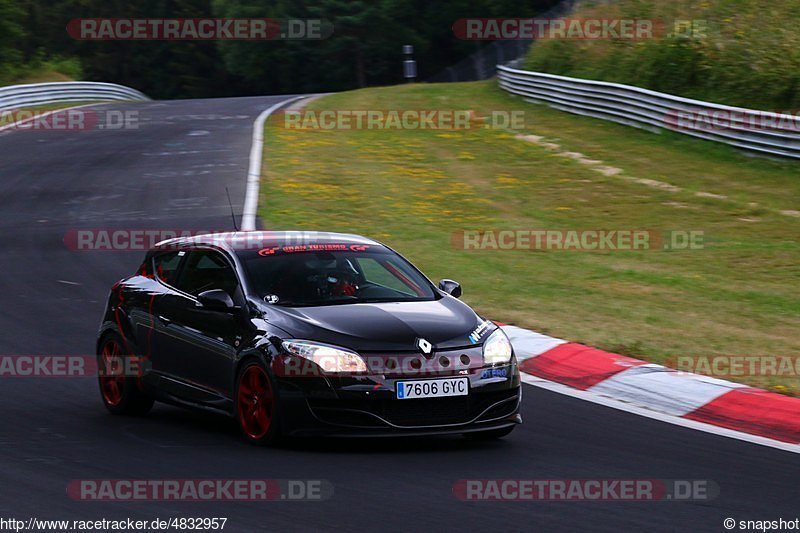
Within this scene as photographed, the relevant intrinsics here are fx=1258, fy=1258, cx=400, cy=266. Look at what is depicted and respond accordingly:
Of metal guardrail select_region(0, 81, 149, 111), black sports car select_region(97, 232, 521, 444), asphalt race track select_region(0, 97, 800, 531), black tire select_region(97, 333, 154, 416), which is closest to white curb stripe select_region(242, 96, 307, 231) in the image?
asphalt race track select_region(0, 97, 800, 531)

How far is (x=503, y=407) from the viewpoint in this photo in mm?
7820

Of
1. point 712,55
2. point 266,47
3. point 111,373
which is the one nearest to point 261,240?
point 111,373

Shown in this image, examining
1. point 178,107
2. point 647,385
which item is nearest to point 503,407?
point 647,385

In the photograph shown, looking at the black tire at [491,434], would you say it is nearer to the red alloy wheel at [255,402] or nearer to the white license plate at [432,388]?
the white license plate at [432,388]

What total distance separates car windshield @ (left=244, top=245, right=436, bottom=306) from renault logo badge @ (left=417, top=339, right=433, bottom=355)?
0.82m

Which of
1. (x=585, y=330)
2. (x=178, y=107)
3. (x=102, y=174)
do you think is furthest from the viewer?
(x=178, y=107)

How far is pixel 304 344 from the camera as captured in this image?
754 cm

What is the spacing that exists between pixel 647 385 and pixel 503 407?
5.87 feet

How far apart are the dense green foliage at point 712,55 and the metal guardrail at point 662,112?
1011mm

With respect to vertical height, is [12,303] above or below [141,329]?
below

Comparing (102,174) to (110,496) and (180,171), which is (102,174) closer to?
(180,171)

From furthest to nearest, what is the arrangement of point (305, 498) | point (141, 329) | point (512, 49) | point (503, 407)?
point (512, 49) → point (141, 329) → point (503, 407) → point (305, 498)

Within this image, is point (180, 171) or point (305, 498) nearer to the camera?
point (305, 498)

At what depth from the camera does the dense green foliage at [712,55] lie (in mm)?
26641
